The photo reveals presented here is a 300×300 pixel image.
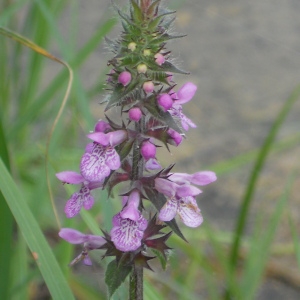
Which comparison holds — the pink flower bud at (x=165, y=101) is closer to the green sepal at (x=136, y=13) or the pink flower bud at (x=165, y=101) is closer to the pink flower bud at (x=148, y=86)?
the pink flower bud at (x=148, y=86)

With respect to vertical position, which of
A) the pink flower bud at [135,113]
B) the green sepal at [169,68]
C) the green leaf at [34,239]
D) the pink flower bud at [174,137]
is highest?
the green sepal at [169,68]

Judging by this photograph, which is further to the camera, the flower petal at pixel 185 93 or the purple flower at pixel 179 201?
the flower petal at pixel 185 93

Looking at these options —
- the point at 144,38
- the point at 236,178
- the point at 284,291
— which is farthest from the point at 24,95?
the point at 144,38

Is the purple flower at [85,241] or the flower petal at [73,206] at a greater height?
the flower petal at [73,206]

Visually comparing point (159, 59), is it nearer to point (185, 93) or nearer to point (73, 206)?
point (185, 93)

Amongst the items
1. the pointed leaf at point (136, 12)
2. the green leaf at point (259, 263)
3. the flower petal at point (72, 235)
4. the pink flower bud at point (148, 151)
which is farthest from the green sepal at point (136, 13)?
the green leaf at point (259, 263)

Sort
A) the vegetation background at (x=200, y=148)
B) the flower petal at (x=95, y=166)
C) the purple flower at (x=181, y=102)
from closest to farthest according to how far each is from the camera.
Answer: the flower petal at (x=95, y=166), the purple flower at (x=181, y=102), the vegetation background at (x=200, y=148)
